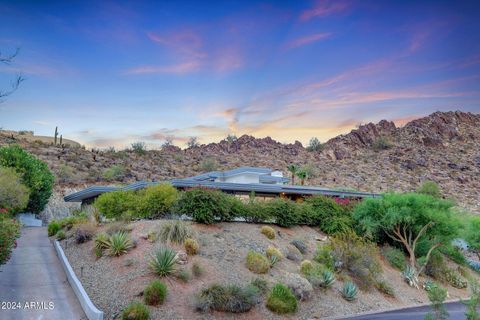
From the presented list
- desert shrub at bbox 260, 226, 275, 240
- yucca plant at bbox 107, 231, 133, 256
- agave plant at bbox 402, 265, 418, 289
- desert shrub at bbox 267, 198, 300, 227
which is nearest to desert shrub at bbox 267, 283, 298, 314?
yucca plant at bbox 107, 231, 133, 256

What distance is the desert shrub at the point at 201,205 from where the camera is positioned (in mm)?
26141

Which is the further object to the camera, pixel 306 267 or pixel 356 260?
pixel 356 260

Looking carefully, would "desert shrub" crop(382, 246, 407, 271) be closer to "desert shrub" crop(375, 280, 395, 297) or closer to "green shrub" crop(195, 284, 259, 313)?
"desert shrub" crop(375, 280, 395, 297)

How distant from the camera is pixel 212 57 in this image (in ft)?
114

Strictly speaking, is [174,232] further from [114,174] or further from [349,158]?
[349,158]

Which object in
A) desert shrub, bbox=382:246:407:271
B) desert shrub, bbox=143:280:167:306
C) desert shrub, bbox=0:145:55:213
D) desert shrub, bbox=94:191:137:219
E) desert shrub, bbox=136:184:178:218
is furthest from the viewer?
desert shrub, bbox=0:145:55:213

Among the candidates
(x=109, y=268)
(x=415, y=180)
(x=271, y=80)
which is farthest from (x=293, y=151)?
(x=109, y=268)

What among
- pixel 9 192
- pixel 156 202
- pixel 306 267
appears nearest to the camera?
pixel 306 267

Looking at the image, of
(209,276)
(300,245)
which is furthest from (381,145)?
(209,276)

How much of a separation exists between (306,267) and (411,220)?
11.5 m

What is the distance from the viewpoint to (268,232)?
2786 cm

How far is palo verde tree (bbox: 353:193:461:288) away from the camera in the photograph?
102 ft

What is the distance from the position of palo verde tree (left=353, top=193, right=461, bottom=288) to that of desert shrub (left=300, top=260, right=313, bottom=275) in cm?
879

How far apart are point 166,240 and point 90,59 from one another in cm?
1808
